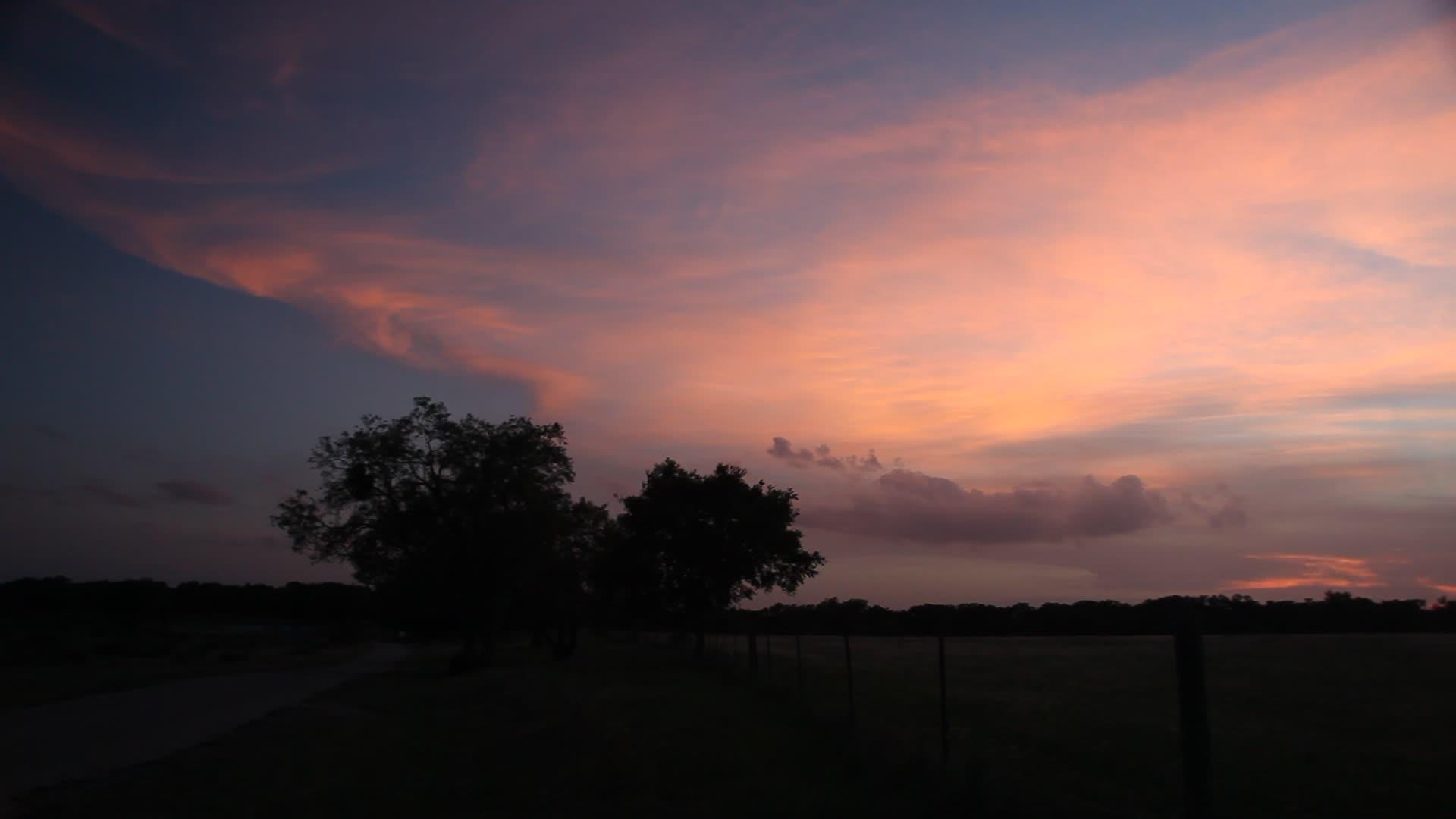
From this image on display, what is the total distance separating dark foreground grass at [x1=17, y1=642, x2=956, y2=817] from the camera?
1121 cm

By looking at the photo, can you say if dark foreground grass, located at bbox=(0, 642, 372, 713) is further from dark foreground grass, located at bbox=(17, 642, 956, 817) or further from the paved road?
dark foreground grass, located at bbox=(17, 642, 956, 817)

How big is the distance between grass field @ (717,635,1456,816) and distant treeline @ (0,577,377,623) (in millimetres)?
101726

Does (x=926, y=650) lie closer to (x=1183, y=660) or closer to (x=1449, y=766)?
(x=1449, y=766)

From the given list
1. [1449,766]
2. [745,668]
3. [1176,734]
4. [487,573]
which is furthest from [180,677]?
[1449,766]

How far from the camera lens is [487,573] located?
44.9 meters

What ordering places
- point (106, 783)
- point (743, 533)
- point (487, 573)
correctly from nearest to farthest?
1. point (106, 783)
2. point (487, 573)
3. point (743, 533)

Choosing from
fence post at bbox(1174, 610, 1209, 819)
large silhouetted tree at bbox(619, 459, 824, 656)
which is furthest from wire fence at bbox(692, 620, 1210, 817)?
large silhouetted tree at bbox(619, 459, 824, 656)


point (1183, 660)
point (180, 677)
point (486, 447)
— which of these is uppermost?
point (486, 447)

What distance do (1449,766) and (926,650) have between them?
1714 inches

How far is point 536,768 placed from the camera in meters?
14.3

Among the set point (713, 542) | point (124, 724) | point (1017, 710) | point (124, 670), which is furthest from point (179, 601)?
point (1017, 710)

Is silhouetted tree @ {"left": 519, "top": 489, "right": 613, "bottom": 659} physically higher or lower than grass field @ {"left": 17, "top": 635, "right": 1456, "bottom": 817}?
higher

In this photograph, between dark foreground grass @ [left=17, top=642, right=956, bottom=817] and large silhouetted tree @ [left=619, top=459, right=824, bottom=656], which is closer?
dark foreground grass @ [left=17, top=642, right=956, bottom=817]

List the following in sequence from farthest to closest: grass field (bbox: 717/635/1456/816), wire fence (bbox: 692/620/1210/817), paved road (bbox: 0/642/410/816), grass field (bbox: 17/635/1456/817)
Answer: paved road (bbox: 0/642/410/816) → grass field (bbox: 17/635/1456/817) → grass field (bbox: 717/635/1456/816) → wire fence (bbox: 692/620/1210/817)
